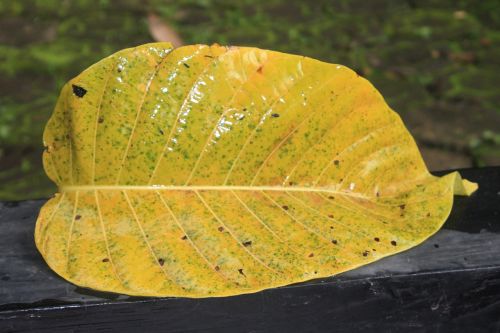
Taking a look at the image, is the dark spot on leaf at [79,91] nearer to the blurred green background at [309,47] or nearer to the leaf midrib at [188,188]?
the leaf midrib at [188,188]

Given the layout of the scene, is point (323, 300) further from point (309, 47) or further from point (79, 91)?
point (309, 47)

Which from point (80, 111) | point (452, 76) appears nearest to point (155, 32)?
point (452, 76)

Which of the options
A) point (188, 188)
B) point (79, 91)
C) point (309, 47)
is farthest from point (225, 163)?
point (309, 47)

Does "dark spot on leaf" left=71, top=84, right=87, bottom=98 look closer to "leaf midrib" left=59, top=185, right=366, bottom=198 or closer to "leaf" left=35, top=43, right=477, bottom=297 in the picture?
"leaf" left=35, top=43, right=477, bottom=297

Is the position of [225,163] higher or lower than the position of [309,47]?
higher

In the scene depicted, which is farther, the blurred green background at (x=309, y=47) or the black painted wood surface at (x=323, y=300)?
the blurred green background at (x=309, y=47)

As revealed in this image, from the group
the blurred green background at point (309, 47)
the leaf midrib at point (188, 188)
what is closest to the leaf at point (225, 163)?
the leaf midrib at point (188, 188)

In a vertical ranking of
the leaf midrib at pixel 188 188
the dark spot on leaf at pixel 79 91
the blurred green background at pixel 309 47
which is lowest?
the blurred green background at pixel 309 47

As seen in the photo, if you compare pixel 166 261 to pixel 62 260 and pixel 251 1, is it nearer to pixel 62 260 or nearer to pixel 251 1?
pixel 62 260
